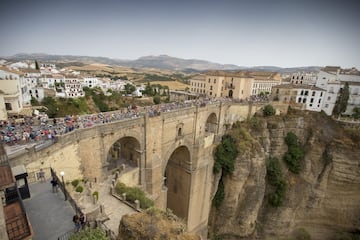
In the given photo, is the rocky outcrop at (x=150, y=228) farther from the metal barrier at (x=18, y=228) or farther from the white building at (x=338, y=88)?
the white building at (x=338, y=88)

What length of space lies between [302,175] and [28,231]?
118 ft

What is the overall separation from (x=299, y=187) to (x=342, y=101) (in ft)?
52.8

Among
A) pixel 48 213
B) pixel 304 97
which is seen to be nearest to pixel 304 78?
pixel 304 97

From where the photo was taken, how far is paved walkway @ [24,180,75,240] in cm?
755

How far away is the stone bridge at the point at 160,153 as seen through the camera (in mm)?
12539

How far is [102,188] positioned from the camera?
47.4ft

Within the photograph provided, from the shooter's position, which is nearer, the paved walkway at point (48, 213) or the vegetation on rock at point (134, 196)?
the paved walkway at point (48, 213)

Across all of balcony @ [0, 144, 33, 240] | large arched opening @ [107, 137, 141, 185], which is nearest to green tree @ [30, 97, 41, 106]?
large arched opening @ [107, 137, 141, 185]

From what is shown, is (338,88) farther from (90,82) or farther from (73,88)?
(90,82)

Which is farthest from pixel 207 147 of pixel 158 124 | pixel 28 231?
pixel 28 231

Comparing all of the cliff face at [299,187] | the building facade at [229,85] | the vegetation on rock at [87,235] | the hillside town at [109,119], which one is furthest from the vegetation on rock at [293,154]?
the vegetation on rock at [87,235]

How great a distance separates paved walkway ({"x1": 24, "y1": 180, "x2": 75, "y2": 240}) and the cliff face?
23625 millimetres

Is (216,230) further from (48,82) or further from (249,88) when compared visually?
(48,82)

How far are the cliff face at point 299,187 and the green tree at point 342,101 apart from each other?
3126mm
